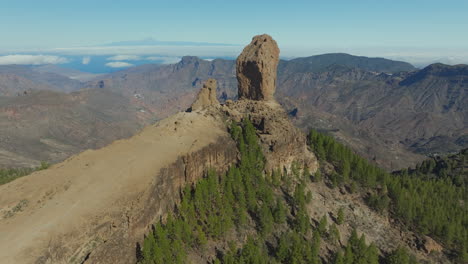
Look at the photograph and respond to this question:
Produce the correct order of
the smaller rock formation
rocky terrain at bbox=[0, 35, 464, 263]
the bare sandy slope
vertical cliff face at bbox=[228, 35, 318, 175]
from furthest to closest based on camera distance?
the smaller rock formation → vertical cliff face at bbox=[228, 35, 318, 175] → rocky terrain at bbox=[0, 35, 464, 263] → the bare sandy slope

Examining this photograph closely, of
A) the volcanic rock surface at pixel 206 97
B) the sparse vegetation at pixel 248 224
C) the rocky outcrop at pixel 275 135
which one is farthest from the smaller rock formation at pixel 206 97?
the sparse vegetation at pixel 248 224

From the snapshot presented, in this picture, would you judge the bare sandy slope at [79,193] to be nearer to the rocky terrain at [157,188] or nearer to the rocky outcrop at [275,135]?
the rocky terrain at [157,188]

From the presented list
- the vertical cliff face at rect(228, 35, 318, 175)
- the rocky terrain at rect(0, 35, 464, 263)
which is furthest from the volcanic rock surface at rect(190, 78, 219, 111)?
the vertical cliff face at rect(228, 35, 318, 175)

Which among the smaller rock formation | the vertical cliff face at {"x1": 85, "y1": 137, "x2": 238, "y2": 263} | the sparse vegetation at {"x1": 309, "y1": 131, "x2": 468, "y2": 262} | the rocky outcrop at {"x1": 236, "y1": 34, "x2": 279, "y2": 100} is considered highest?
the rocky outcrop at {"x1": 236, "y1": 34, "x2": 279, "y2": 100}

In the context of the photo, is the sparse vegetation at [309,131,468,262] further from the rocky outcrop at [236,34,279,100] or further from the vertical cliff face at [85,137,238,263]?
the vertical cliff face at [85,137,238,263]

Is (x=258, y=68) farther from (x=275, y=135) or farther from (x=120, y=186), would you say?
(x=120, y=186)

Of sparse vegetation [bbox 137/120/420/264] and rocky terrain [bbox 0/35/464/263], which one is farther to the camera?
sparse vegetation [bbox 137/120/420/264]

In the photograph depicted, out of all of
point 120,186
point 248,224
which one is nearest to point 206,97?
point 248,224
